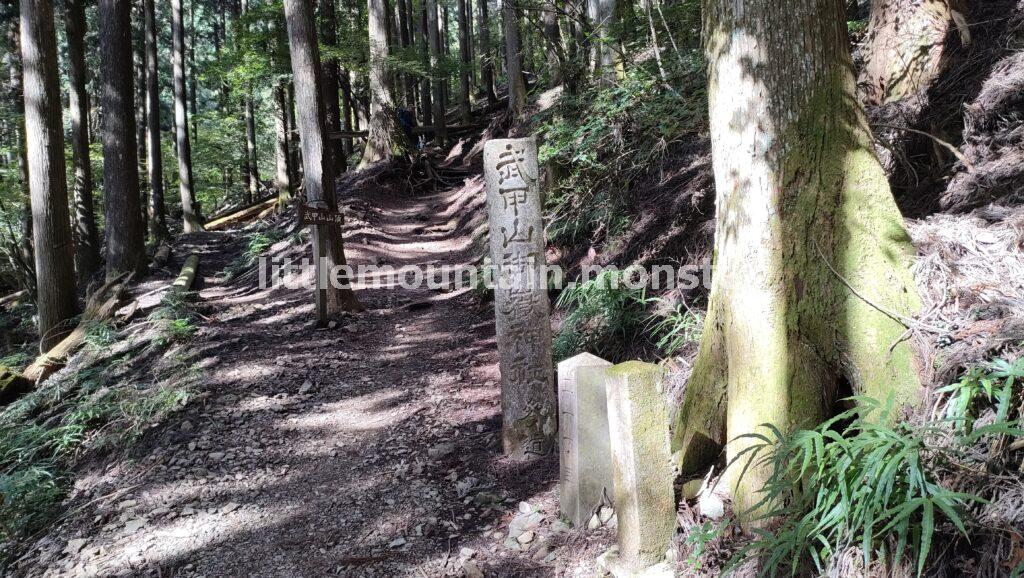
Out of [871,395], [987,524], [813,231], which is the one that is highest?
[813,231]

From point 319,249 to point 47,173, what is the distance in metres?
4.23

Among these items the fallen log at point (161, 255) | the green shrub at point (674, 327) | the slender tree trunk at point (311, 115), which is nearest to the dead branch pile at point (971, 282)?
the green shrub at point (674, 327)

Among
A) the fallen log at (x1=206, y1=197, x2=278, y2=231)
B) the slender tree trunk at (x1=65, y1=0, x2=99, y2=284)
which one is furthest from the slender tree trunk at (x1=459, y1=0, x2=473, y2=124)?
the slender tree trunk at (x1=65, y1=0, x2=99, y2=284)

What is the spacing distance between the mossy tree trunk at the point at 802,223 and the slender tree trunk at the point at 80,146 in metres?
12.9

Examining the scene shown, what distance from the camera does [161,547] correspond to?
4152mm

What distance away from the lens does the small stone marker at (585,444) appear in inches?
151

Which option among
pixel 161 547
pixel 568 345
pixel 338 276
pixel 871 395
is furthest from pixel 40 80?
pixel 871 395

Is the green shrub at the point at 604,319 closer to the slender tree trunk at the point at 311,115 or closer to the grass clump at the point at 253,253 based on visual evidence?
the slender tree trunk at the point at 311,115

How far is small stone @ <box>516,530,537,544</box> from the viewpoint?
3932 mm

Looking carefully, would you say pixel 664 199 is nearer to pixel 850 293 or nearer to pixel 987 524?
pixel 850 293

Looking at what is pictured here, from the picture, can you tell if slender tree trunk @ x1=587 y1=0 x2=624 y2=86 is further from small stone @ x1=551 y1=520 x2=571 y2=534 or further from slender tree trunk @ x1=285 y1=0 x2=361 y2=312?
small stone @ x1=551 y1=520 x2=571 y2=534

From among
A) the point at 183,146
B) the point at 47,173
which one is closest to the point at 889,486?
the point at 47,173

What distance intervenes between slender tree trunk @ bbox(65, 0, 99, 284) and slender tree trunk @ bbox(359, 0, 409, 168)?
6291 millimetres

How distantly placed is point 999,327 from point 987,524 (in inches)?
37.3
